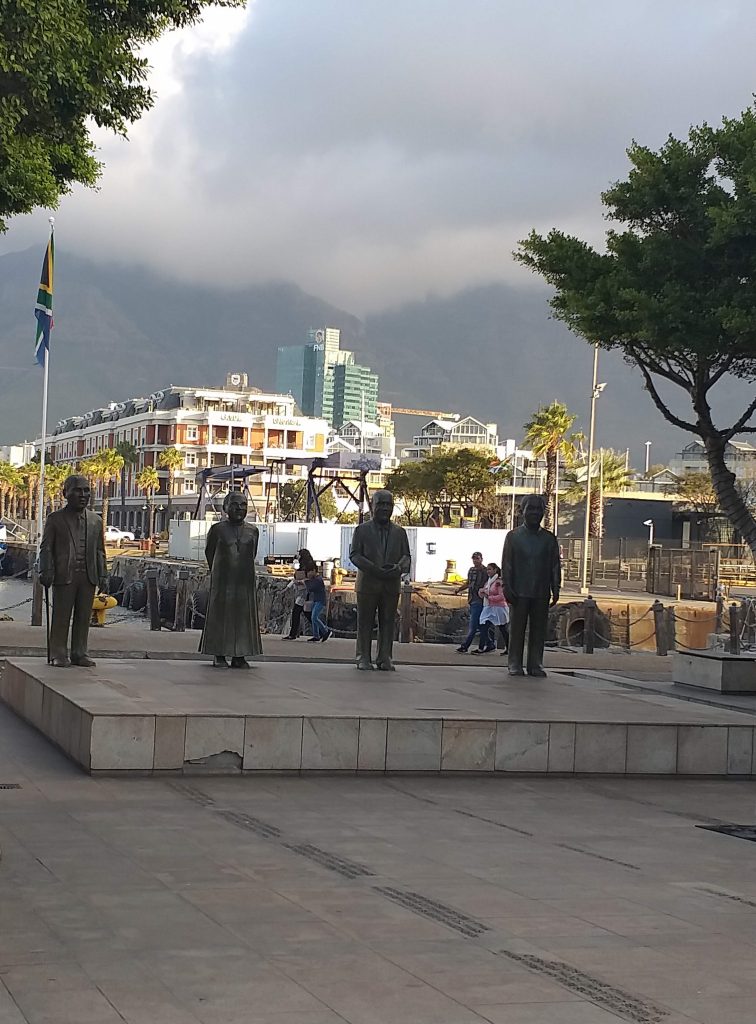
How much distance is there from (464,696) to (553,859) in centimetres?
511

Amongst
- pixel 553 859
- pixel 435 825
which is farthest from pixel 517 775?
pixel 553 859

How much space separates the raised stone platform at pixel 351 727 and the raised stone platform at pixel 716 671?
1842mm

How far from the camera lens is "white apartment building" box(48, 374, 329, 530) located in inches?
5212

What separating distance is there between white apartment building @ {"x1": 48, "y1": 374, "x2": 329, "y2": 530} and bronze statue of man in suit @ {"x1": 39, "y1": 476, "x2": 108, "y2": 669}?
11288cm

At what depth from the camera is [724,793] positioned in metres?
10.3

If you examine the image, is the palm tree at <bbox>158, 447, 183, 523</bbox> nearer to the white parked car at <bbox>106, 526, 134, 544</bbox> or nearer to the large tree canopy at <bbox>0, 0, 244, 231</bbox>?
the white parked car at <bbox>106, 526, 134, 544</bbox>

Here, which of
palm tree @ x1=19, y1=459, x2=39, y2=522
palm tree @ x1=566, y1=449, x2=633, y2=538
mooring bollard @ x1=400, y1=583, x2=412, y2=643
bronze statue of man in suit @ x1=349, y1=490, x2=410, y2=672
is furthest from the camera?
palm tree @ x1=19, y1=459, x2=39, y2=522

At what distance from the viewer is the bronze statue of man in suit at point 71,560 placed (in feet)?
42.4

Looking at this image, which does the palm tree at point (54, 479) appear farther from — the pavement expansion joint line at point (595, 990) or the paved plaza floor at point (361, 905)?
the pavement expansion joint line at point (595, 990)

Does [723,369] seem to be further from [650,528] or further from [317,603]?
[650,528]

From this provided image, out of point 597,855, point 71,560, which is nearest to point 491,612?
point 71,560

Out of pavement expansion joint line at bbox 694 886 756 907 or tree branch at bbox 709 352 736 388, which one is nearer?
pavement expansion joint line at bbox 694 886 756 907

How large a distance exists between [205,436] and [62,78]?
124149mm

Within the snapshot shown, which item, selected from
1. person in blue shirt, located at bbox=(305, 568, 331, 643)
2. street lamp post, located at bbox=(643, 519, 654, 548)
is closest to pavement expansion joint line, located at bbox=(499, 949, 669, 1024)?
person in blue shirt, located at bbox=(305, 568, 331, 643)
